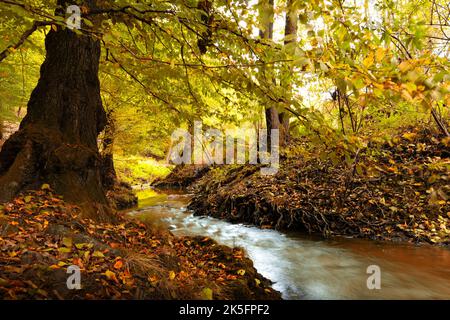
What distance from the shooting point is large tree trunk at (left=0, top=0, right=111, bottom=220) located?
419 cm

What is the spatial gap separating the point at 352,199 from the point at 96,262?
238 inches

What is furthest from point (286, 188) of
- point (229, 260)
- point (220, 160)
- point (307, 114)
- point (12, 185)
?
point (220, 160)

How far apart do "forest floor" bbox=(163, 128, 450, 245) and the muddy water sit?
44cm

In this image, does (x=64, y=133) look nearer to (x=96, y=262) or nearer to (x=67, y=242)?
(x=67, y=242)

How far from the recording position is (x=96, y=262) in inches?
121

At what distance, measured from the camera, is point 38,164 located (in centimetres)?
418

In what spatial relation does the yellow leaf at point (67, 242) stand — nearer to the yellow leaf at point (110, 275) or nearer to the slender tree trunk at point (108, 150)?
the yellow leaf at point (110, 275)
